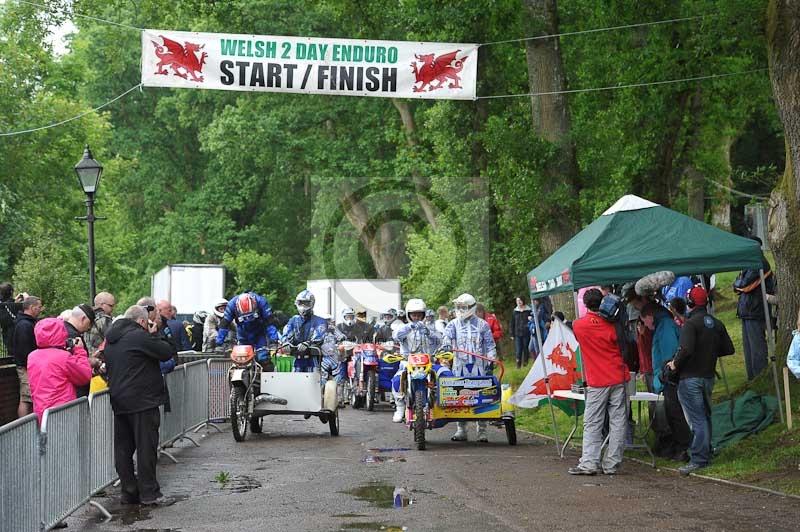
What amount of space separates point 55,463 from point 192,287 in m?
35.6

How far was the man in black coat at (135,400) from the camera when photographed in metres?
12.4

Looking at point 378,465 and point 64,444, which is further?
point 378,465

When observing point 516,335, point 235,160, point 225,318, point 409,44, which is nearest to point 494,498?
point 225,318

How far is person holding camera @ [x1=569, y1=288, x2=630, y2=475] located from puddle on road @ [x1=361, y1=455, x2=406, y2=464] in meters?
2.40

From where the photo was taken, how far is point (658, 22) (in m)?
25.0

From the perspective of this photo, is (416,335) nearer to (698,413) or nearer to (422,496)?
(698,413)

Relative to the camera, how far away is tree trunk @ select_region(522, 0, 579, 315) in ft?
81.2

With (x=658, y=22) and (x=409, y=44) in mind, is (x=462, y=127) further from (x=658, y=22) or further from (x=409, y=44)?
(x=409, y=44)

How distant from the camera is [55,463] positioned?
10750 millimetres

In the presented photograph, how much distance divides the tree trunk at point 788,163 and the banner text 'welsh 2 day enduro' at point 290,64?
576 cm

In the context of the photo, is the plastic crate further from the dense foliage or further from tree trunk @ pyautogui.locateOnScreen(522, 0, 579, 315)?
the dense foliage

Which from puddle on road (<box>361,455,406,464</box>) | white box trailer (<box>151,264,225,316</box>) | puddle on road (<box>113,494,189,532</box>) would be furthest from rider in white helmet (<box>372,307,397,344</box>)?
puddle on road (<box>113,494,189,532</box>)

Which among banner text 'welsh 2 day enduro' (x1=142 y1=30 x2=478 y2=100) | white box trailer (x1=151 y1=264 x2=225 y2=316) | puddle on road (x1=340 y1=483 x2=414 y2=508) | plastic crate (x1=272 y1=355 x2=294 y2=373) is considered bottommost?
puddle on road (x1=340 y1=483 x2=414 y2=508)

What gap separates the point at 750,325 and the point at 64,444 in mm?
9847
